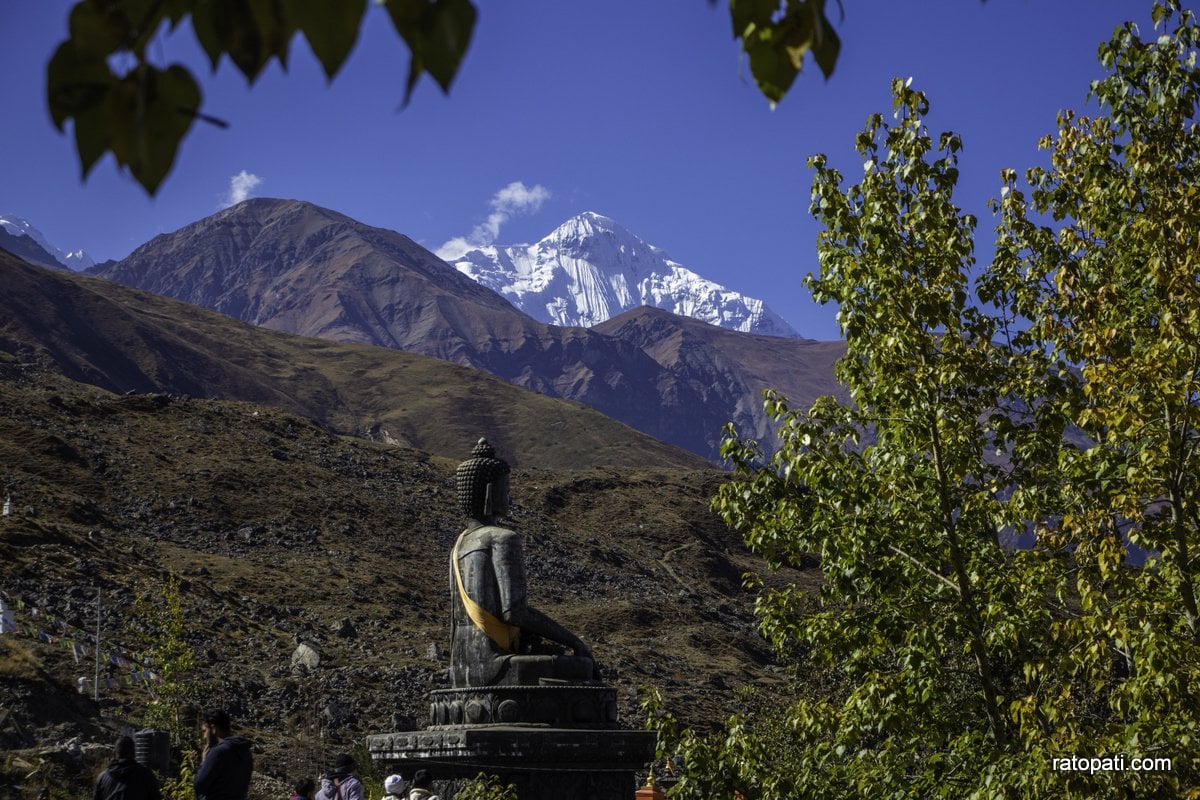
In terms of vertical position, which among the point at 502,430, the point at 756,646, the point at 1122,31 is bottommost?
the point at 756,646

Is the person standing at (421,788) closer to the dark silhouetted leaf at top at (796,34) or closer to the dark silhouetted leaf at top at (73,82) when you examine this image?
the dark silhouetted leaf at top at (796,34)

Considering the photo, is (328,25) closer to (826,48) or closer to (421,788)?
(826,48)

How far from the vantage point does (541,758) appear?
10.5 m

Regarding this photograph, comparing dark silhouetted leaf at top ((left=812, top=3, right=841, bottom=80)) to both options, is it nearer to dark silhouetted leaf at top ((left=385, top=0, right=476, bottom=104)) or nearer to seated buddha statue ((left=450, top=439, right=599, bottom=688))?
dark silhouetted leaf at top ((left=385, top=0, right=476, bottom=104))

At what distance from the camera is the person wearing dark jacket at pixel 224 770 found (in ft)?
30.8

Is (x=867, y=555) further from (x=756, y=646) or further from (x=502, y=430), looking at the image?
(x=502, y=430)

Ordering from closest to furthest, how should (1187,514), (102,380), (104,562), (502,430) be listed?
(1187,514), (104,562), (102,380), (502,430)

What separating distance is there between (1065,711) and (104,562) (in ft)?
128

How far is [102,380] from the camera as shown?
113875 millimetres

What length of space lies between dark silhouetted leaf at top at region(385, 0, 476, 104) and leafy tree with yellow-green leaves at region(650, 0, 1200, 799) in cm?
772

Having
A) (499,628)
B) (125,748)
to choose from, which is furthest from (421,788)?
(125,748)

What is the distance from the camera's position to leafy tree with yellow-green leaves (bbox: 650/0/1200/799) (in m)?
9.62

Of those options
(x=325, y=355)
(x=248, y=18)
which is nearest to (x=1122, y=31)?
(x=248, y=18)

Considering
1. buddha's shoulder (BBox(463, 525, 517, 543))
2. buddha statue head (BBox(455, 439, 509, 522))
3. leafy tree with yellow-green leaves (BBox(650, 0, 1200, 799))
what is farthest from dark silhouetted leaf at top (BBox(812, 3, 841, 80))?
buddha statue head (BBox(455, 439, 509, 522))
